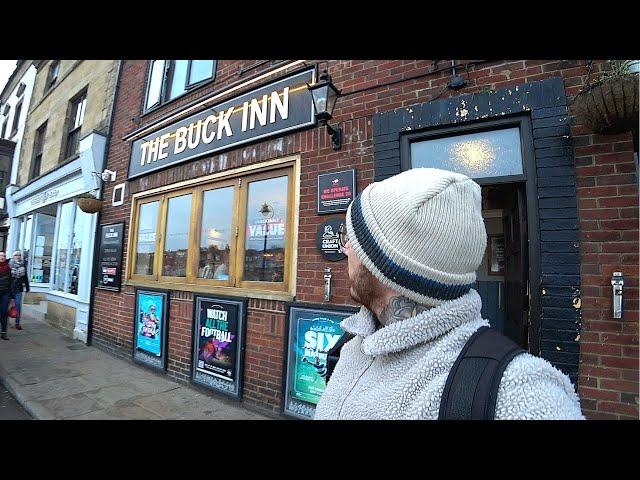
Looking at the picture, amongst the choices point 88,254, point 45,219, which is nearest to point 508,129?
point 88,254

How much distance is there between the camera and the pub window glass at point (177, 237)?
5039mm

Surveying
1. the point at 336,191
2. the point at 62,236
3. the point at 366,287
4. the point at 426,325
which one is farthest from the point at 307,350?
the point at 62,236

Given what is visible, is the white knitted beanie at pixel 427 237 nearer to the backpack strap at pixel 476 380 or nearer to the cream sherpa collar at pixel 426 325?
the cream sherpa collar at pixel 426 325

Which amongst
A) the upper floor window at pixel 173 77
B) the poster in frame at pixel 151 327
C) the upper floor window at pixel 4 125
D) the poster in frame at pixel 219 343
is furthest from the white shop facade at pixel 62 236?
the upper floor window at pixel 4 125

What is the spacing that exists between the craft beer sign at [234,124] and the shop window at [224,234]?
513mm

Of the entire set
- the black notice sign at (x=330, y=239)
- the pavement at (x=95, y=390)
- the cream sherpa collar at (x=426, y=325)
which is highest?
the black notice sign at (x=330, y=239)

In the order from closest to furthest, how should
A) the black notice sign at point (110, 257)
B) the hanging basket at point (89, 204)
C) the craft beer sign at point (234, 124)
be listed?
1. the craft beer sign at point (234, 124)
2. the black notice sign at point (110, 257)
3. the hanging basket at point (89, 204)

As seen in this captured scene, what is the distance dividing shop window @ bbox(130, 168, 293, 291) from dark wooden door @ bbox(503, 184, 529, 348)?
230cm

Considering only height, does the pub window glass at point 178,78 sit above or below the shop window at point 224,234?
above

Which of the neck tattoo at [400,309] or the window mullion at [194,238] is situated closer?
the neck tattoo at [400,309]

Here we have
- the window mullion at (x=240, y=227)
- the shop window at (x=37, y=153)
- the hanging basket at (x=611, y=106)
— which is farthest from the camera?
the shop window at (x=37, y=153)

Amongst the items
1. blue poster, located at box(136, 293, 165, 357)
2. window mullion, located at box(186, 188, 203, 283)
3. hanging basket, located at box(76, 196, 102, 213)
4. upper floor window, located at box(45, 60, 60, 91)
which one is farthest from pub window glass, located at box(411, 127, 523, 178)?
upper floor window, located at box(45, 60, 60, 91)
